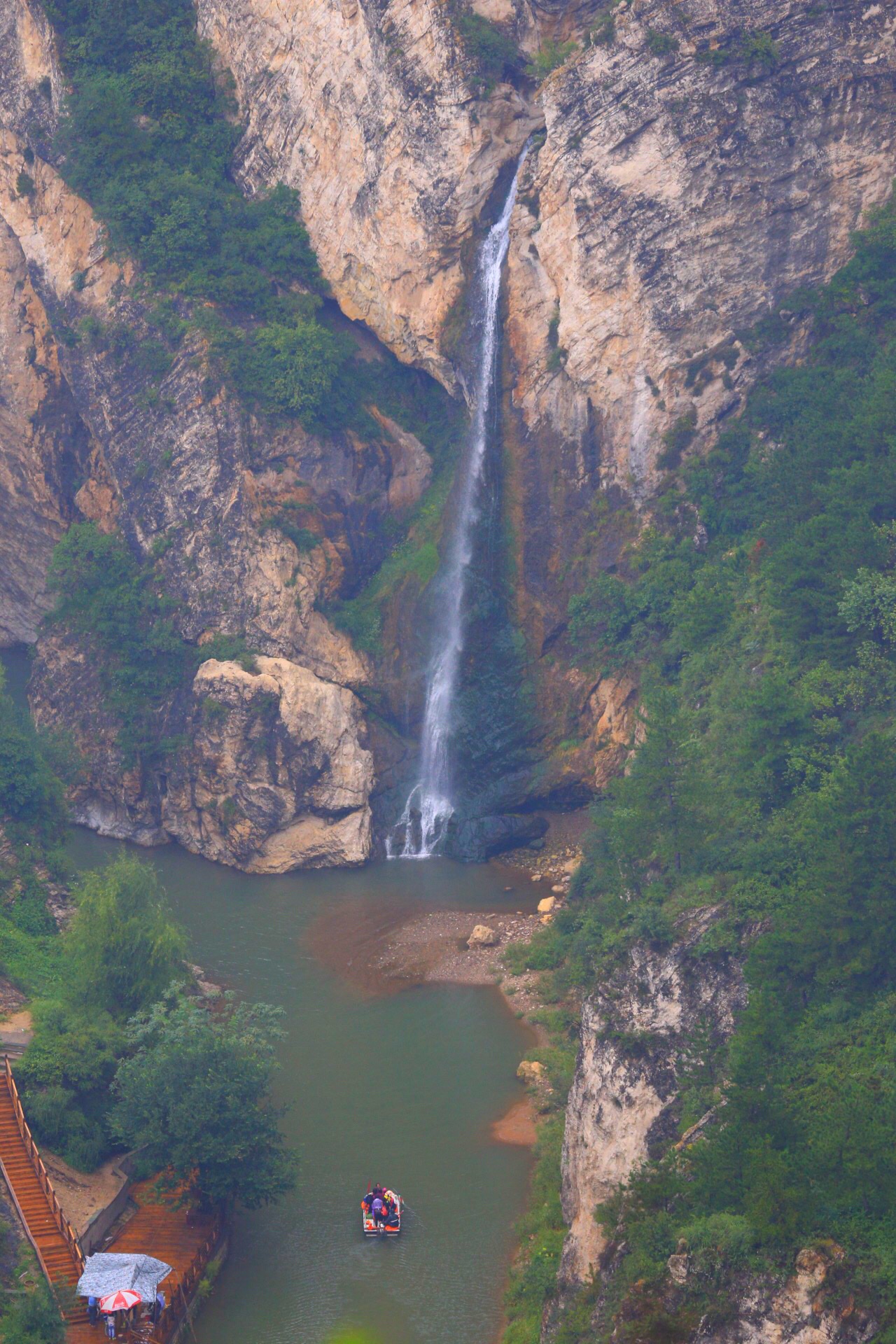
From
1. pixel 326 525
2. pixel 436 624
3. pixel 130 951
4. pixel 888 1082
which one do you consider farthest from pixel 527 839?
pixel 888 1082

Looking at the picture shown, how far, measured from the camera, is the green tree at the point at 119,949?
1244 inches

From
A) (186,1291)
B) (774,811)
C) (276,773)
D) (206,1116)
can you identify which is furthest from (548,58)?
(186,1291)

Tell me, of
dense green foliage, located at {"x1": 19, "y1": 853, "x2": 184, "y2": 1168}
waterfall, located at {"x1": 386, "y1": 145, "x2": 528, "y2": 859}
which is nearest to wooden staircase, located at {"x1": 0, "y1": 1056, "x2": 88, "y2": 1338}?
dense green foliage, located at {"x1": 19, "y1": 853, "x2": 184, "y2": 1168}

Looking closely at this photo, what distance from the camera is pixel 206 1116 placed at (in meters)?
26.2

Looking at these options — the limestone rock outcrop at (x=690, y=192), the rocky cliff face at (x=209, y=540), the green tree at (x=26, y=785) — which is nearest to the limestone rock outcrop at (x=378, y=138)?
the limestone rock outcrop at (x=690, y=192)

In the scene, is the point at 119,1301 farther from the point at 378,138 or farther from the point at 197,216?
the point at 378,138

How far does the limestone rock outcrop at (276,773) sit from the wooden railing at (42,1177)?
1828 cm

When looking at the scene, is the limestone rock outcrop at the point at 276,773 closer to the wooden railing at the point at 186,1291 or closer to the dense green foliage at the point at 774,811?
the dense green foliage at the point at 774,811

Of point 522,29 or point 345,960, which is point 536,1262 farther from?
point 522,29

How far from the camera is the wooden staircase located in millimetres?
24047

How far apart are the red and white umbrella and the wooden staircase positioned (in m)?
1.04

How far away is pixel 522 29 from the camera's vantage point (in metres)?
45.6

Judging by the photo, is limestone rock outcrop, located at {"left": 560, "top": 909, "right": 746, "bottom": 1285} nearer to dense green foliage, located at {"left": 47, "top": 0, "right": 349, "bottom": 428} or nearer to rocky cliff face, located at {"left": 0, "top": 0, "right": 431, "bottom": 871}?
rocky cliff face, located at {"left": 0, "top": 0, "right": 431, "bottom": 871}

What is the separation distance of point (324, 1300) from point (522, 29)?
39.0m
